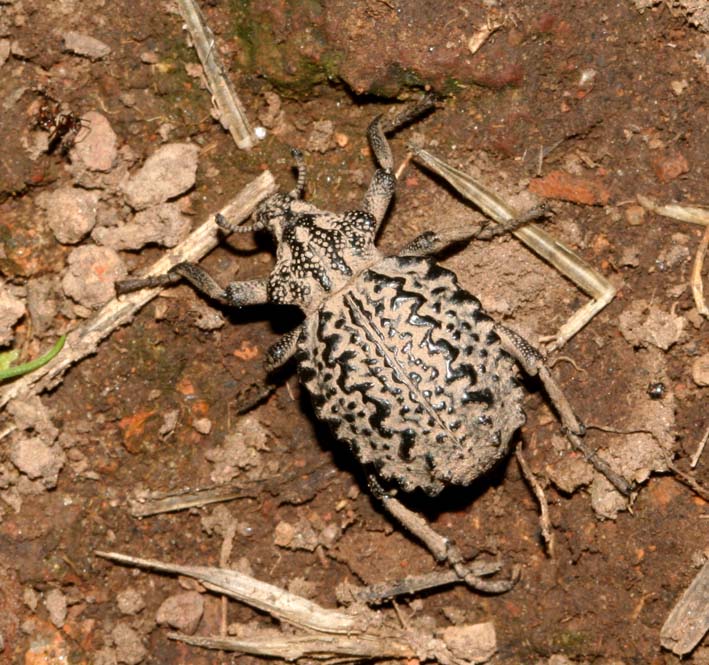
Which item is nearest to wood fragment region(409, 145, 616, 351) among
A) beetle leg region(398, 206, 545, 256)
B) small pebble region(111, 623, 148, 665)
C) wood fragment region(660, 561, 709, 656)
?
beetle leg region(398, 206, 545, 256)

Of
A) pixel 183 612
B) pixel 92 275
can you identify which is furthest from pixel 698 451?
pixel 92 275

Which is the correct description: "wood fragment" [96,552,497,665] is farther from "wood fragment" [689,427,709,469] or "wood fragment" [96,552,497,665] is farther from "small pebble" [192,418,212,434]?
"wood fragment" [689,427,709,469]

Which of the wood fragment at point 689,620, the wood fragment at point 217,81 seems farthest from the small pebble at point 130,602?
the wood fragment at point 689,620

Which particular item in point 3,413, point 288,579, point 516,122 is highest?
point 516,122

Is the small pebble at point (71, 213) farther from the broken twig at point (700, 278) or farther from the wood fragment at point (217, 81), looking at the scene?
the broken twig at point (700, 278)

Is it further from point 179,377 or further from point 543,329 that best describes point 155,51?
point 543,329

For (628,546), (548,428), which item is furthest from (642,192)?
(628,546)
